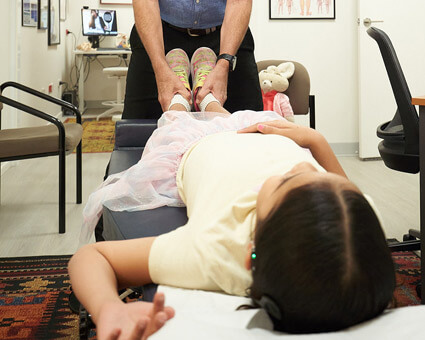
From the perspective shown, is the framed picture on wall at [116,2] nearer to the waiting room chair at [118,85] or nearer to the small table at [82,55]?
the small table at [82,55]

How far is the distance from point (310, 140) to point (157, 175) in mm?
386

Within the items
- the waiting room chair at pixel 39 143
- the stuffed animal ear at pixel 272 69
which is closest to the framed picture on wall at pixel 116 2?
the stuffed animal ear at pixel 272 69

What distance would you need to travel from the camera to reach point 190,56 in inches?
89.6

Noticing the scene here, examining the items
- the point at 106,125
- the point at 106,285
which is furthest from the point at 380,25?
the point at 106,285

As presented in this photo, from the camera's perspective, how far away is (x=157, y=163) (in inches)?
54.1

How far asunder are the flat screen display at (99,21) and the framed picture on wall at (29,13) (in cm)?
223

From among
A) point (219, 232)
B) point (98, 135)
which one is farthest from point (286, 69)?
point (219, 232)

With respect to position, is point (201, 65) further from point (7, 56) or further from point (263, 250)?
point (7, 56)

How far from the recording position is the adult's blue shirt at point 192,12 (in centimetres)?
215

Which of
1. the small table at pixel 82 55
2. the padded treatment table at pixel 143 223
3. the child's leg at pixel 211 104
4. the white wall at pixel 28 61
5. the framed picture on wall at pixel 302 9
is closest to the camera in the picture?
the padded treatment table at pixel 143 223

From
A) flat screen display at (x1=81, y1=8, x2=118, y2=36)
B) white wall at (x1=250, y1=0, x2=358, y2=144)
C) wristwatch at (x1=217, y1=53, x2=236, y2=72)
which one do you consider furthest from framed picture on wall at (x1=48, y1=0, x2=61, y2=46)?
wristwatch at (x1=217, y1=53, x2=236, y2=72)

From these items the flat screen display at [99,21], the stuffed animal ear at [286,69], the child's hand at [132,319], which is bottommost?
the child's hand at [132,319]

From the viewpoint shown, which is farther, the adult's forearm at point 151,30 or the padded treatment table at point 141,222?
the adult's forearm at point 151,30

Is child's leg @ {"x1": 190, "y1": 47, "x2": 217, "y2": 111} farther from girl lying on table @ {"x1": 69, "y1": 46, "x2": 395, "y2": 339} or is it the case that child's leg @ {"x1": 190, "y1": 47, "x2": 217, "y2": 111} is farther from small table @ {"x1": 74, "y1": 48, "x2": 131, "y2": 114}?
small table @ {"x1": 74, "y1": 48, "x2": 131, "y2": 114}
